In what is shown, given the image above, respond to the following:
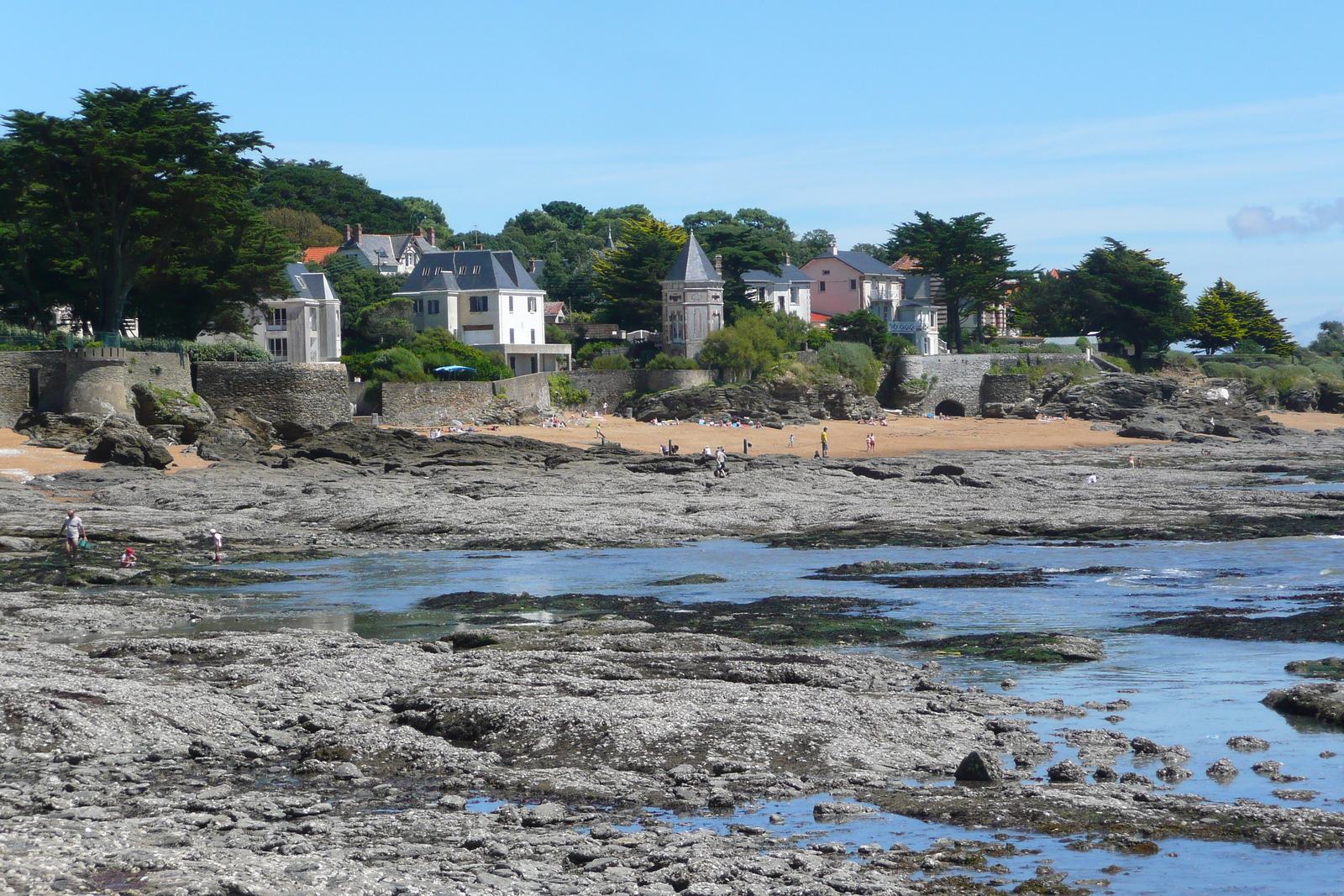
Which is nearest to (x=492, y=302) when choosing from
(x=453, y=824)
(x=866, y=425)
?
(x=866, y=425)

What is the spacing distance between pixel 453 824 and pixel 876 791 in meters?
3.34

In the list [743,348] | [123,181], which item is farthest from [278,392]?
[743,348]

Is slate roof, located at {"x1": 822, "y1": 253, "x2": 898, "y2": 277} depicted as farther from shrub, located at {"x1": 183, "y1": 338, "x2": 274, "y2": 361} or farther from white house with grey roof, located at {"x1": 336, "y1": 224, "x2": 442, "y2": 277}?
shrub, located at {"x1": 183, "y1": 338, "x2": 274, "y2": 361}

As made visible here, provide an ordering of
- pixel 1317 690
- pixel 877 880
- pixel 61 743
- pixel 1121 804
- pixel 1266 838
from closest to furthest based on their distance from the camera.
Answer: pixel 877 880, pixel 1266 838, pixel 1121 804, pixel 61 743, pixel 1317 690

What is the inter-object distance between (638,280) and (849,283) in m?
20.7

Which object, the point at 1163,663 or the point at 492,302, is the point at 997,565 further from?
the point at 492,302

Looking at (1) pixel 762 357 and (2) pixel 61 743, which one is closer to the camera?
(2) pixel 61 743

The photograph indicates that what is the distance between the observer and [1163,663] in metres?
15.4

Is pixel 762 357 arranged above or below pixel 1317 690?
above

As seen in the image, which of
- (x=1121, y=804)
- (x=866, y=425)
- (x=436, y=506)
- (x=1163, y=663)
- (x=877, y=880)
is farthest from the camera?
(x=866, y=425)

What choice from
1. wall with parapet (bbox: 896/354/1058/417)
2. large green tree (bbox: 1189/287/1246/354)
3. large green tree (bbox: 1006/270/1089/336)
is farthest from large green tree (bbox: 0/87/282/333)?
large green tree (bbox: 1189/287/1246/354)

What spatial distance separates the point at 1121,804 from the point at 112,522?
24.6 metres

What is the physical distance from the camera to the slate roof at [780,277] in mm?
81500

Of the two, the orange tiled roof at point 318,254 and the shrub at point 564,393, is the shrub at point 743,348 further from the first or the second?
the orange tiled roof at point 318,254
